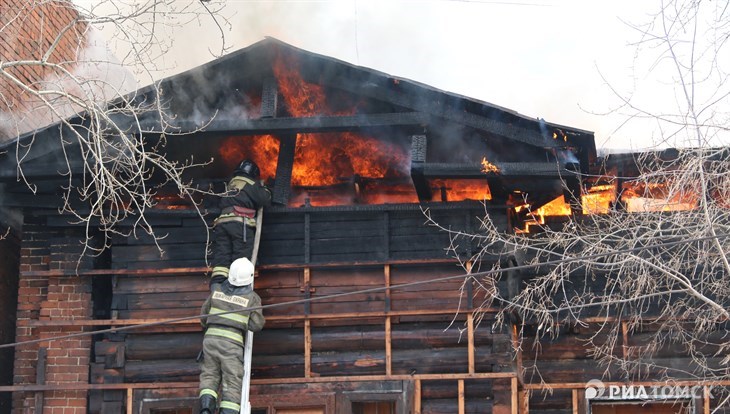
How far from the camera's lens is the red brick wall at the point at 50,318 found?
40.9ft

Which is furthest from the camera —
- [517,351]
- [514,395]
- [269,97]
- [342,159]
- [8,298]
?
[8,298]

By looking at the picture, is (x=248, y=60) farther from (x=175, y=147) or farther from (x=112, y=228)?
(x=112, y=228)

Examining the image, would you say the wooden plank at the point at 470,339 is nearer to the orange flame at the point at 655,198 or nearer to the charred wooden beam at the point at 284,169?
the orange flame at the point at 655,198

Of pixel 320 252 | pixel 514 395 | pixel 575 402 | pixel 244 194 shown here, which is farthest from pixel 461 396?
pixel 244 194

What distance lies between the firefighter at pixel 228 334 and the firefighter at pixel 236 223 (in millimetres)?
346

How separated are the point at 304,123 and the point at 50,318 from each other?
3841 millimetres

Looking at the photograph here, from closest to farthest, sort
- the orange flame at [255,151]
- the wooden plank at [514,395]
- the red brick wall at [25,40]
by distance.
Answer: the wooden plank at [514,395] → the orange flame at [255,151] → the red brick wall at [25,40]

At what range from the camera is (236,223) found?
12.0 metres

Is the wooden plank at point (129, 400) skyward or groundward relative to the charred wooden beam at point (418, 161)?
groundward

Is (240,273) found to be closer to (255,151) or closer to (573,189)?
(255,151)

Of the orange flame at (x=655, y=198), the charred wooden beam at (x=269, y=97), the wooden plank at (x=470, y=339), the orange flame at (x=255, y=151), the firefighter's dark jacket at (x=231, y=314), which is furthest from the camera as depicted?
the orange flame at (x=255, y=151)

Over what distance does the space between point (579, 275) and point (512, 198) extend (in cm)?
125

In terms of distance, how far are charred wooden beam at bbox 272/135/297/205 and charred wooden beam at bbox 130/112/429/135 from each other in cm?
31

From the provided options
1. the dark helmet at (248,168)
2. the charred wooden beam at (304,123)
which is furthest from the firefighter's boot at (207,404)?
the charred wooden beam at (304,123)
